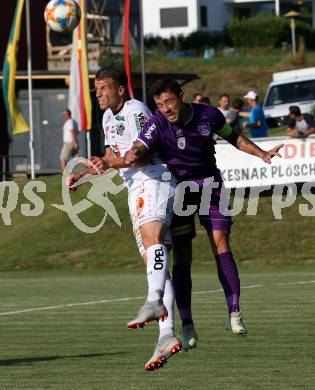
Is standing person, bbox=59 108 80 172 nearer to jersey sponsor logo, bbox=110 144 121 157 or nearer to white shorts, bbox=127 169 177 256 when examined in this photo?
jersey sponsor logo, bbox=110 144 121 157

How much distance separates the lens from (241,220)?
25500 millimetres

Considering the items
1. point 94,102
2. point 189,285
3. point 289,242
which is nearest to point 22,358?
point 189,285

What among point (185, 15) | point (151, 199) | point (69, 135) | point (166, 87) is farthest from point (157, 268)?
point (185, 15)

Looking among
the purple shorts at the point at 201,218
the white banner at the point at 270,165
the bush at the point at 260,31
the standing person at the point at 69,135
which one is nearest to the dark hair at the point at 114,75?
the purple shorts at the point at 201,218

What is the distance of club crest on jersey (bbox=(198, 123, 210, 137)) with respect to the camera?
1070 centimetres

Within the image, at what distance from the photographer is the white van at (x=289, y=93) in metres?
36.5

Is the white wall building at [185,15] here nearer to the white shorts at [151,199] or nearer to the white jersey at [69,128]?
the white jersey at [69,128]

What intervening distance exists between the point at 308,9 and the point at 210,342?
89.1m

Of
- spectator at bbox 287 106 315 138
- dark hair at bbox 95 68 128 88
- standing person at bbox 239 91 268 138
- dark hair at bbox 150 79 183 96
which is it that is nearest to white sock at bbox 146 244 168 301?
dark hair at bbox 150 79 183 96

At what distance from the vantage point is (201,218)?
11.1m

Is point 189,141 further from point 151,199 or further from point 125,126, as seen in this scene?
point 151,199

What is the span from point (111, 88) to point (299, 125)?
597 inches

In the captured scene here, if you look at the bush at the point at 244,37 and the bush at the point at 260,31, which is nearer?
the bush at the point at 260,31

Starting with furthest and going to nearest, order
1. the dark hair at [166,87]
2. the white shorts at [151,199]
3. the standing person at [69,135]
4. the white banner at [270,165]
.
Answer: the standing person at [69,135] → the white banner at [270,165] → the dark hair at [166,87] → the white shorts at [151,199]
